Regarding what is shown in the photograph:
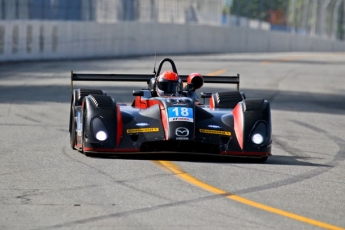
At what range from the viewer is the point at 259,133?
37.4 feet

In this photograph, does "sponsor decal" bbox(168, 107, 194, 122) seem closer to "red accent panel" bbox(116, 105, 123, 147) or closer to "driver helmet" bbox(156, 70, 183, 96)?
"red accent panel" bbox(116, 105, 123, 147)

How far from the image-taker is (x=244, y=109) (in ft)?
38.2

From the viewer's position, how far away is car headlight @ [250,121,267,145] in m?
11.3

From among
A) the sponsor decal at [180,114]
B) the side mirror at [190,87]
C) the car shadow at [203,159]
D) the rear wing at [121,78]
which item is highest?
the rear wing at [121,78]

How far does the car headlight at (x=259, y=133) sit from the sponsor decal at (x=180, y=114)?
77cm

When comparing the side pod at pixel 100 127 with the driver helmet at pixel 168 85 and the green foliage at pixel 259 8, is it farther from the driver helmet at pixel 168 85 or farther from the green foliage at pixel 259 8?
the green foliage at pixel 259 8

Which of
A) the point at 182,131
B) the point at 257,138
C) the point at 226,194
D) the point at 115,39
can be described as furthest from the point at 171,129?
the point at 115,39

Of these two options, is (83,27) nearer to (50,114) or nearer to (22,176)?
(50,114)

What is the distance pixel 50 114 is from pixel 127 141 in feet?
21.1

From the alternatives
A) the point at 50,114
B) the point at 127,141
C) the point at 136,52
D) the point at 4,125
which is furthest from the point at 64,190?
the point at 136,52

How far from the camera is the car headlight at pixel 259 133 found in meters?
11.3

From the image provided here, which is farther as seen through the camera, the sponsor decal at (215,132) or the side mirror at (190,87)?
the side mirror at (190,87)

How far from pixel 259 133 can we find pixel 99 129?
1.88m

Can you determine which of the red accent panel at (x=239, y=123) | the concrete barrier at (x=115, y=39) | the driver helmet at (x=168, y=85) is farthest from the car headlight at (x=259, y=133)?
the concrete barrier at (x=115, y=39)
